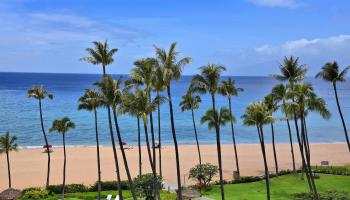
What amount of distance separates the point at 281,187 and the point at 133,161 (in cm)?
2890

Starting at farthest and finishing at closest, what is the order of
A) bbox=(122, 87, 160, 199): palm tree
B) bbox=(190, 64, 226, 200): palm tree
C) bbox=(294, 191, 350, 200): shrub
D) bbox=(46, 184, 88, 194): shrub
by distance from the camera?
bbox=(46, 184, 88, 194): shrub → bbox=(294, 191, 350, 200): shrub → bbox=(190, 64, 226, 200): palm tree → bbox=(122, 87, 160, 199): palm tree

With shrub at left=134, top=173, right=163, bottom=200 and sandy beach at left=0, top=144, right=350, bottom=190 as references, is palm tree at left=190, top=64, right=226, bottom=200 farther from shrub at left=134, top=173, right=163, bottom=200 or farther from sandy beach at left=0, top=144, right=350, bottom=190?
Result: sandy beach at left=0, top=144, right=350, bottom=190

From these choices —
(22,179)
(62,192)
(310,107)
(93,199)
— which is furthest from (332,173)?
(22,179)

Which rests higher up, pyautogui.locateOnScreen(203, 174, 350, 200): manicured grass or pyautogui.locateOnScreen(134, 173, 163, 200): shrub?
pyautogui.locateOnScreen(134, 173, 163, 200): shrub

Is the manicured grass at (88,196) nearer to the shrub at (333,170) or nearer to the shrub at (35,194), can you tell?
the shrub at (35,194)

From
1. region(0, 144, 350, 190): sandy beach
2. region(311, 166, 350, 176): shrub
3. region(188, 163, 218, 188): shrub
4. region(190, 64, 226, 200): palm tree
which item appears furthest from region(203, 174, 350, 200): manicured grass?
region(190, 64, 226, 200): palm tree

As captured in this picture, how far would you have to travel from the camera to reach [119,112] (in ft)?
95.6

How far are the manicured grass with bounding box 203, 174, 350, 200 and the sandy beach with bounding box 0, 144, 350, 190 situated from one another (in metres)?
8.67

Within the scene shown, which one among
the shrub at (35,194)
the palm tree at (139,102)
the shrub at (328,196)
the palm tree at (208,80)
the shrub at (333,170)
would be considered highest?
the palm tree at (208,80)

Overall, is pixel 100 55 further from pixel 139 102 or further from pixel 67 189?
pixel 67 189

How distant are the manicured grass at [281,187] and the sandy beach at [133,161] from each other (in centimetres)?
867

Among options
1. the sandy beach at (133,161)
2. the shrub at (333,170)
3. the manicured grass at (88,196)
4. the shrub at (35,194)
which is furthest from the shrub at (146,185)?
the shrub at (333,170)

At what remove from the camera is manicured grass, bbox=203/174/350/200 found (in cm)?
4061

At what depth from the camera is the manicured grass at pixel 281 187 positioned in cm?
4061
